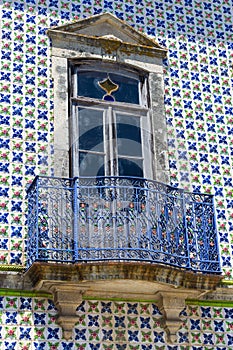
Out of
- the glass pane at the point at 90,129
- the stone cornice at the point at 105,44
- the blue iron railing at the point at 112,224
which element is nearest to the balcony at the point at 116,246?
the blue iron railing at the point at 112,224

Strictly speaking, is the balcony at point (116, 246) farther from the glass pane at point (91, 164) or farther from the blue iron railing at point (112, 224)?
the glass pane at point (91, 164)

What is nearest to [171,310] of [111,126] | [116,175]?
[116,175]

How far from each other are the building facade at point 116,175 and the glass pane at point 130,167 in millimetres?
17

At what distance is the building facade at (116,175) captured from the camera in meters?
8.88

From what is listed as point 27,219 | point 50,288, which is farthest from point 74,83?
point 50,288

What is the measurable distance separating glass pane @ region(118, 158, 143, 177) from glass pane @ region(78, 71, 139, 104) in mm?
868

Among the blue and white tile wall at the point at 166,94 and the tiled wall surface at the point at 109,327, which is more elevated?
the blue and white tile wall at the point at 166,94

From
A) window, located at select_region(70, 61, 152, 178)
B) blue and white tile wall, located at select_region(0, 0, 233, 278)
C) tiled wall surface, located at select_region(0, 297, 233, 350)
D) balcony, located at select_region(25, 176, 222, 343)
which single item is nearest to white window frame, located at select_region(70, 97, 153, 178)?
window, located at select_region(70, 61, 152, 178)

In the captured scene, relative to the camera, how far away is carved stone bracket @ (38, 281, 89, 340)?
8836 millimetres

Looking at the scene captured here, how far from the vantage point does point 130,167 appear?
32.9 feet

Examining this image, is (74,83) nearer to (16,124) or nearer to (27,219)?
(16,124)

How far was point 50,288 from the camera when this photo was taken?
8.91 meters

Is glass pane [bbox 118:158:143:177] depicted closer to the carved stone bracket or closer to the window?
the window

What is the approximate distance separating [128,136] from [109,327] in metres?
2.44
